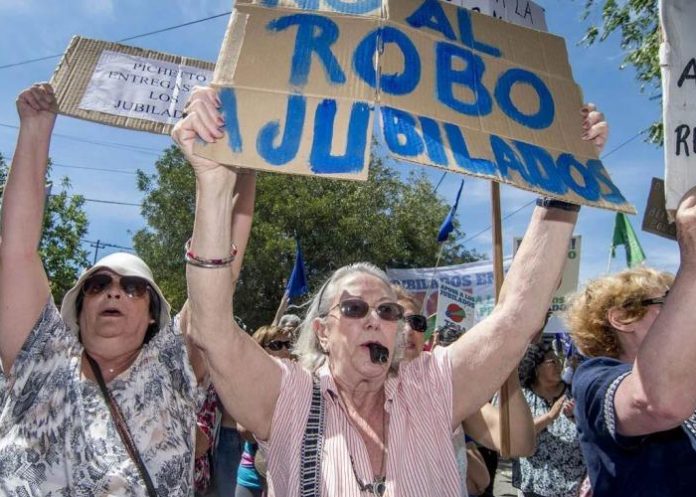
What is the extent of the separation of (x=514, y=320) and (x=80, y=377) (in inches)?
60.0

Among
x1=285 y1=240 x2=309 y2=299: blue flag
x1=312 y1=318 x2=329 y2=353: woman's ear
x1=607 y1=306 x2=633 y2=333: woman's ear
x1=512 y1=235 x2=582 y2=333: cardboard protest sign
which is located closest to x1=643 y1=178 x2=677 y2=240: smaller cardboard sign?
x1=607 y1=306 x2=633 y2=333: woman's ear

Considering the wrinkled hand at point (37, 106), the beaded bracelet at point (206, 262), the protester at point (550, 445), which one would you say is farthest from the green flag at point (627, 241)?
the wrinkled hand at point (37, 106)

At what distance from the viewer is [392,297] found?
242cm

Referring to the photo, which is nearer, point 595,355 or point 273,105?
point 273,105

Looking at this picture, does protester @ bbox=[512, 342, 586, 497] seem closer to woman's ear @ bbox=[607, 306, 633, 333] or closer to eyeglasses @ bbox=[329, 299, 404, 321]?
woman's ear @ bbox=[607, 306, 633, 333]

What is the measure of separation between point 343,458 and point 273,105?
3.70 feet

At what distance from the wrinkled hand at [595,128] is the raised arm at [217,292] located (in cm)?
124

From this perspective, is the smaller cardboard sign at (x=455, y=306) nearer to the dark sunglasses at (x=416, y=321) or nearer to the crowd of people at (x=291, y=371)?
the dark sunglasses at (x=416, y=321)

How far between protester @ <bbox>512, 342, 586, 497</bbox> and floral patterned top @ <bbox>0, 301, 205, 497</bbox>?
9.63 feet

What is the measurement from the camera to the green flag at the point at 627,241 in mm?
7863

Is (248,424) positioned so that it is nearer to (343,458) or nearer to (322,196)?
(343,458)

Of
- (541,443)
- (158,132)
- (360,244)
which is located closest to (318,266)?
(360,244)

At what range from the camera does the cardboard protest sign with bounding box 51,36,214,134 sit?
2.43 m

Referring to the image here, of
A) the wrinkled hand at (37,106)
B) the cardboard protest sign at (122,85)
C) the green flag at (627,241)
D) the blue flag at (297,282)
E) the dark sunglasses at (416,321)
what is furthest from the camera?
the blue flag at (297,282)
